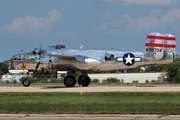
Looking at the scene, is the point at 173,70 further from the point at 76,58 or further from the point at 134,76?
the point at 76,58

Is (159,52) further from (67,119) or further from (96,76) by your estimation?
(96,76)

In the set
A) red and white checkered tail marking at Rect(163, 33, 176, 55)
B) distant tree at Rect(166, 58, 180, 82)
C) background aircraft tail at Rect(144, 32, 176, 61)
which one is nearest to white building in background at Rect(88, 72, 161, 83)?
distant tree at Rect(166, 58, 180, 82)

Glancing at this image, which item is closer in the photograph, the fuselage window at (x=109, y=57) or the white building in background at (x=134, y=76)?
the fuselage window at (x=109, y=57)

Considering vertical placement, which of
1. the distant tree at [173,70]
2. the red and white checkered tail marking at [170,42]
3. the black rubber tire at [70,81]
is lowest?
the black rubber tire at [70,81]

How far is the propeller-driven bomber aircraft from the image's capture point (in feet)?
104

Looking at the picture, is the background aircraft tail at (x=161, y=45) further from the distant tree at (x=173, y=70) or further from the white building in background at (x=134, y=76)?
the white building in background at (x=134, y=76)

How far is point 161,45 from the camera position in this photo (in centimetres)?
3155

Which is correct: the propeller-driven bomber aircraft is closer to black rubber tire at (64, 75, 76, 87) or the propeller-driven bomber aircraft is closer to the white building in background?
black rubber tire at (64, 75, 76, 87)

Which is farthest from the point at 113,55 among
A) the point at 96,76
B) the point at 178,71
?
the point at 96,76

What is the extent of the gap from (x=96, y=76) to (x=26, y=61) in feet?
149

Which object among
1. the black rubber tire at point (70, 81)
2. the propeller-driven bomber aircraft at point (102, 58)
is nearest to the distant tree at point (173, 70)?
the propeller-driven bomber aircraft at point (102, 58)

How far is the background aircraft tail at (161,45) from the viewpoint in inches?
1237

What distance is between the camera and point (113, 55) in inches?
1293

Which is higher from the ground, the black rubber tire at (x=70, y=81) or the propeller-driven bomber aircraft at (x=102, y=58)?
the propeller-driven bomber aircraft at (x=102, y=58)
